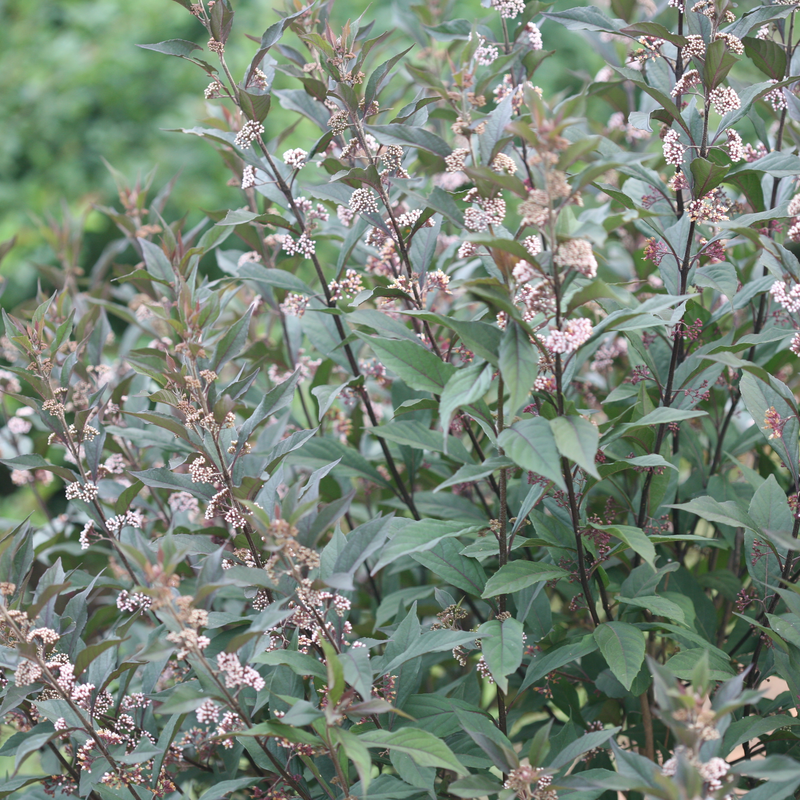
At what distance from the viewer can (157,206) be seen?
2.26 m

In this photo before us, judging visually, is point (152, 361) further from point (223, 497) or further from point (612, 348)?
point (612, 348)

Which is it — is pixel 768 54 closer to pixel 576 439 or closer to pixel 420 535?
pixel 576 439

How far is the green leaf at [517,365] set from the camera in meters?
1.03

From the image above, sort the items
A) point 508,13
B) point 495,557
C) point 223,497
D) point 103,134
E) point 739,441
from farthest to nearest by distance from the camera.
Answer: point 103,134, point 739,441, point 495,557, point 508,13, point 223,497

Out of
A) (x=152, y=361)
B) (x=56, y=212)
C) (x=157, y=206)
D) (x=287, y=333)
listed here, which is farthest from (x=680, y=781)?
(x=56, y=212)

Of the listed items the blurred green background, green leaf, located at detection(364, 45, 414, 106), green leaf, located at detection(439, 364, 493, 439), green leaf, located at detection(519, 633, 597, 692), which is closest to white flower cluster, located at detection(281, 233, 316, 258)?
green leaf, located at detection(364, 45, 414, 106)

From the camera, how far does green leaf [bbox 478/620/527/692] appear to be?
1.18 metres

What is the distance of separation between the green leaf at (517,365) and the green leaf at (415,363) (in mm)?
175

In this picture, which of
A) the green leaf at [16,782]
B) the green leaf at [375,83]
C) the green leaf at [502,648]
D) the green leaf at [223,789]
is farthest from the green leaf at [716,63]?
the green leaf at [16,782]

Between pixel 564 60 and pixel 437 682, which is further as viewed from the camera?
pixel 564 60

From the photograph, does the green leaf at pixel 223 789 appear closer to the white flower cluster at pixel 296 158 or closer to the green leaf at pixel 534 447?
the green leaf at pixel 534 447

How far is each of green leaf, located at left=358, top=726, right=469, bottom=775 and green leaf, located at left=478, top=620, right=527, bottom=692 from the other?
0.44ft

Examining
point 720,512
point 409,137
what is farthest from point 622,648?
point 409,137

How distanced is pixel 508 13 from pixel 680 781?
56.2 inches
